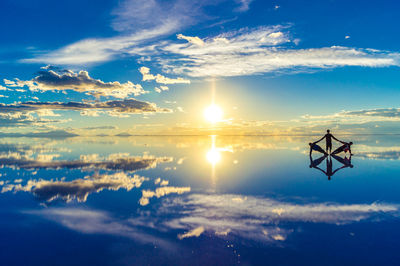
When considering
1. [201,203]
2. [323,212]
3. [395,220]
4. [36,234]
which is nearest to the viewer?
[36,234]

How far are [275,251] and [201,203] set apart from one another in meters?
6.44

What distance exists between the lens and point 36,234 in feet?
34.8

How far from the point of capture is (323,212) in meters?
12.6

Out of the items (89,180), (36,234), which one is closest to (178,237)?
(36,234)

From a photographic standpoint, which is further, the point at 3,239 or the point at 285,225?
the point at 285,225

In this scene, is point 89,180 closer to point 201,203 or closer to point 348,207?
point 201,203

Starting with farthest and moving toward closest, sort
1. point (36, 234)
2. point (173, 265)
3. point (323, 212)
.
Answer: point (323, 212) < point (36, 234) < point (173, 265)

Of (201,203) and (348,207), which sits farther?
(201,203)

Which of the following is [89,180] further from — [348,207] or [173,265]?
[348,207]

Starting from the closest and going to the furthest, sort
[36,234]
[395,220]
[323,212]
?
[36,234] → [395,220] → [323,212]

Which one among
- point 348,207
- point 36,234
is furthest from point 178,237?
point 348,207

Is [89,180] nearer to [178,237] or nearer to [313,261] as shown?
[178,237]

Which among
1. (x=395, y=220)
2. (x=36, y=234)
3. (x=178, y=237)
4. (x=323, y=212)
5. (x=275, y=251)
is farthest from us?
(x=323, y=212)

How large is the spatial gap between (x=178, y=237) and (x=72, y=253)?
3773mm
